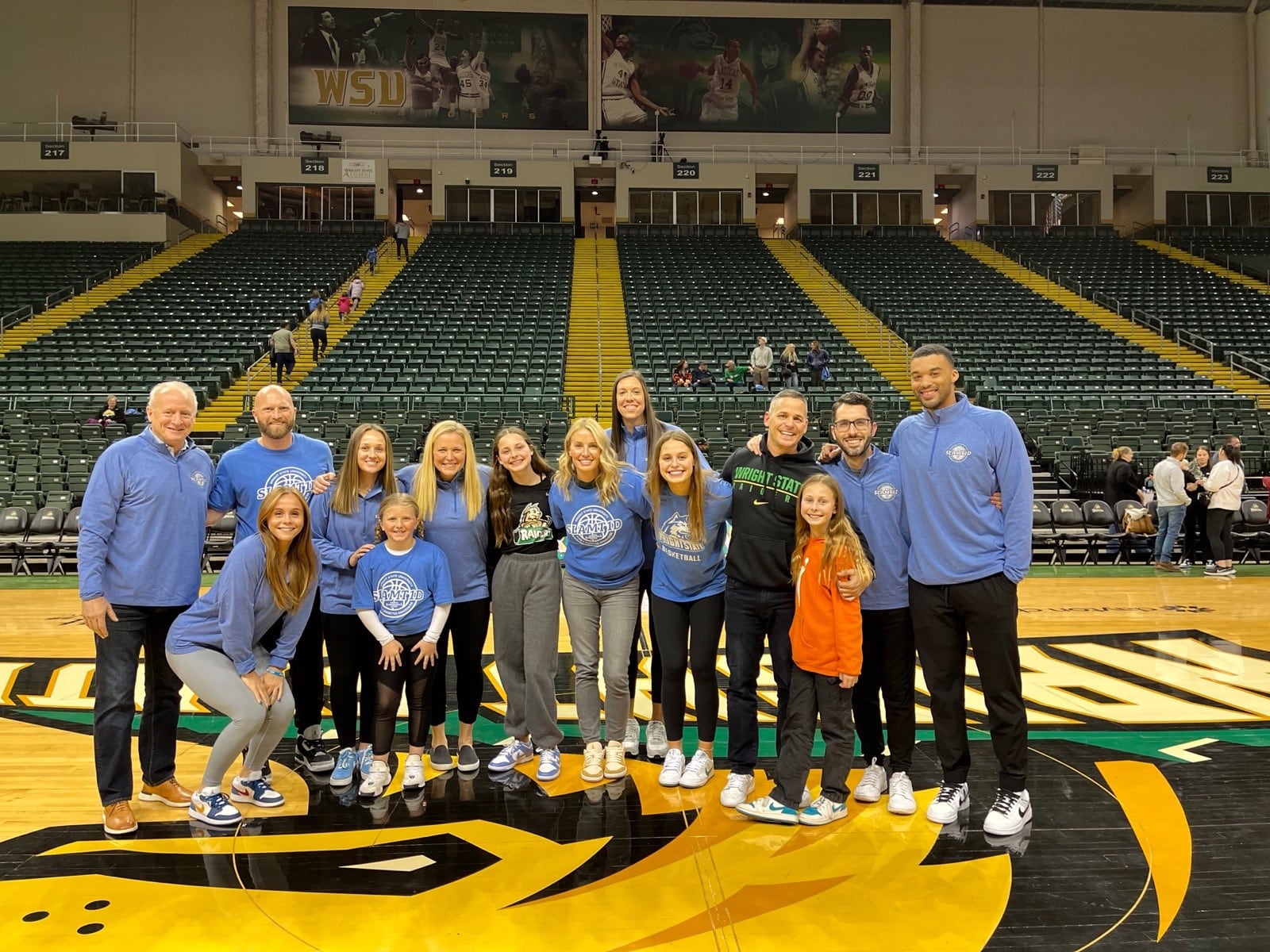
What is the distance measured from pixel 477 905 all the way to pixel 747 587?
1.54m

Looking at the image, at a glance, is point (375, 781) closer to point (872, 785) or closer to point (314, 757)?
point (314, 757)

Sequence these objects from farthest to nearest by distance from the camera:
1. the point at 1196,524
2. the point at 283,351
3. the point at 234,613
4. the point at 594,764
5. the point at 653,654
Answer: the point at 283,351 < the point at 1196,524 < the point at 653,654 < the point at 594,764 < the point at 234,613

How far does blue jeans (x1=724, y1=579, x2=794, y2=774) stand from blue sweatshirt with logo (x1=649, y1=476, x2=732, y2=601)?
15 centimetres

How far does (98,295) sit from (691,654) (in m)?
22.4

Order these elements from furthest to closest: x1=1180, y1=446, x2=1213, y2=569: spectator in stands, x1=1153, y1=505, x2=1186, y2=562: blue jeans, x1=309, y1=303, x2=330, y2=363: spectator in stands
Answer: x1=309, y1=303, x2=330, y2=363: spectator in stands < x1=1180, y1=446, x2=1213, y2=569: spectator in stands < x1=1153, y1=505, x2=1186, y2=562: blue jeans

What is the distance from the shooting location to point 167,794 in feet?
12.1

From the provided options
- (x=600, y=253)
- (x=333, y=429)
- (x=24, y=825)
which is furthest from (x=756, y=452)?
→ (x=600, y=253)

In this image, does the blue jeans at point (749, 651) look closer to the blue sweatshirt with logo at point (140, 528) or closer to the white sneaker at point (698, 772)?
the white sneaker at point (698, 772)

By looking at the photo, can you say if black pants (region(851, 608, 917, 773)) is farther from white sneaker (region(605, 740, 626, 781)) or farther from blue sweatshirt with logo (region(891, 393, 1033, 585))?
white sneaker (region(605, 740, 626, 781))

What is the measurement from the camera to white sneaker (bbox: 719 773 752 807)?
11.6ft

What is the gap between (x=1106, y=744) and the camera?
14.0ft

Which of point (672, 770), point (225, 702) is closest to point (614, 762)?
point (672, 770)

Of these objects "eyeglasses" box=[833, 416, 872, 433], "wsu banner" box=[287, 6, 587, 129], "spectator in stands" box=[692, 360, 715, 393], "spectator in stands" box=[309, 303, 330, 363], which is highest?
"wsu banner" box=[287, 6, 587, 129]

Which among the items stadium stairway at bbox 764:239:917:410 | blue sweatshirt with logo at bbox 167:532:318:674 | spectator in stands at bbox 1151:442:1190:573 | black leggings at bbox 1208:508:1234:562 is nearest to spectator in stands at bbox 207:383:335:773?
blue sweatshirt with logo at bbox 167:532:318:674
